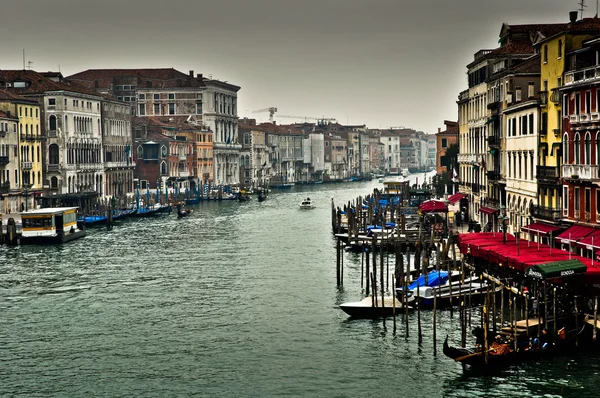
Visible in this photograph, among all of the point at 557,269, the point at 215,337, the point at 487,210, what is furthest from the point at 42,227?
the point at 557,269

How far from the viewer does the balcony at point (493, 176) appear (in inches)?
1411

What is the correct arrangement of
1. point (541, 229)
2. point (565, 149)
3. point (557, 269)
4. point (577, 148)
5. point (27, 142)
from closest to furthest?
point (557, 269)
point (577, 148)
point (565, 149)
point (541, 229)
point (27, 142)

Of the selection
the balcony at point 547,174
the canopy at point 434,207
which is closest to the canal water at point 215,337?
the balcony at point 547,174

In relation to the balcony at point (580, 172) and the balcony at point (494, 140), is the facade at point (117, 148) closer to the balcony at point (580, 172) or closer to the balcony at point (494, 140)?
the balcony at point (494, 140)

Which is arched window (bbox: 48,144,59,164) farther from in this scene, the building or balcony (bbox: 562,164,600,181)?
balcony (bbox: 562,164,600,181)

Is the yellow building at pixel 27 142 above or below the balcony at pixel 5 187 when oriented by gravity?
above

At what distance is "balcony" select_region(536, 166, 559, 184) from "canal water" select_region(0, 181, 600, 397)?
5710 mm

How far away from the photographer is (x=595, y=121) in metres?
24.4

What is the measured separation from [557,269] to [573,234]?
5012 millimetres

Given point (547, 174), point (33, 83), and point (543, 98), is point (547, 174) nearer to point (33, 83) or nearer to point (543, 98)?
point (543, 98)

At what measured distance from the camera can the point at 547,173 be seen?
28.1 meters

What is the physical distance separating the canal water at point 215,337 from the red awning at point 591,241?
11.3 feet

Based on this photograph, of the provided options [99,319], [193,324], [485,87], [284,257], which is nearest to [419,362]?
[193,324]

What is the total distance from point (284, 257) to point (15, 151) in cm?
2321
